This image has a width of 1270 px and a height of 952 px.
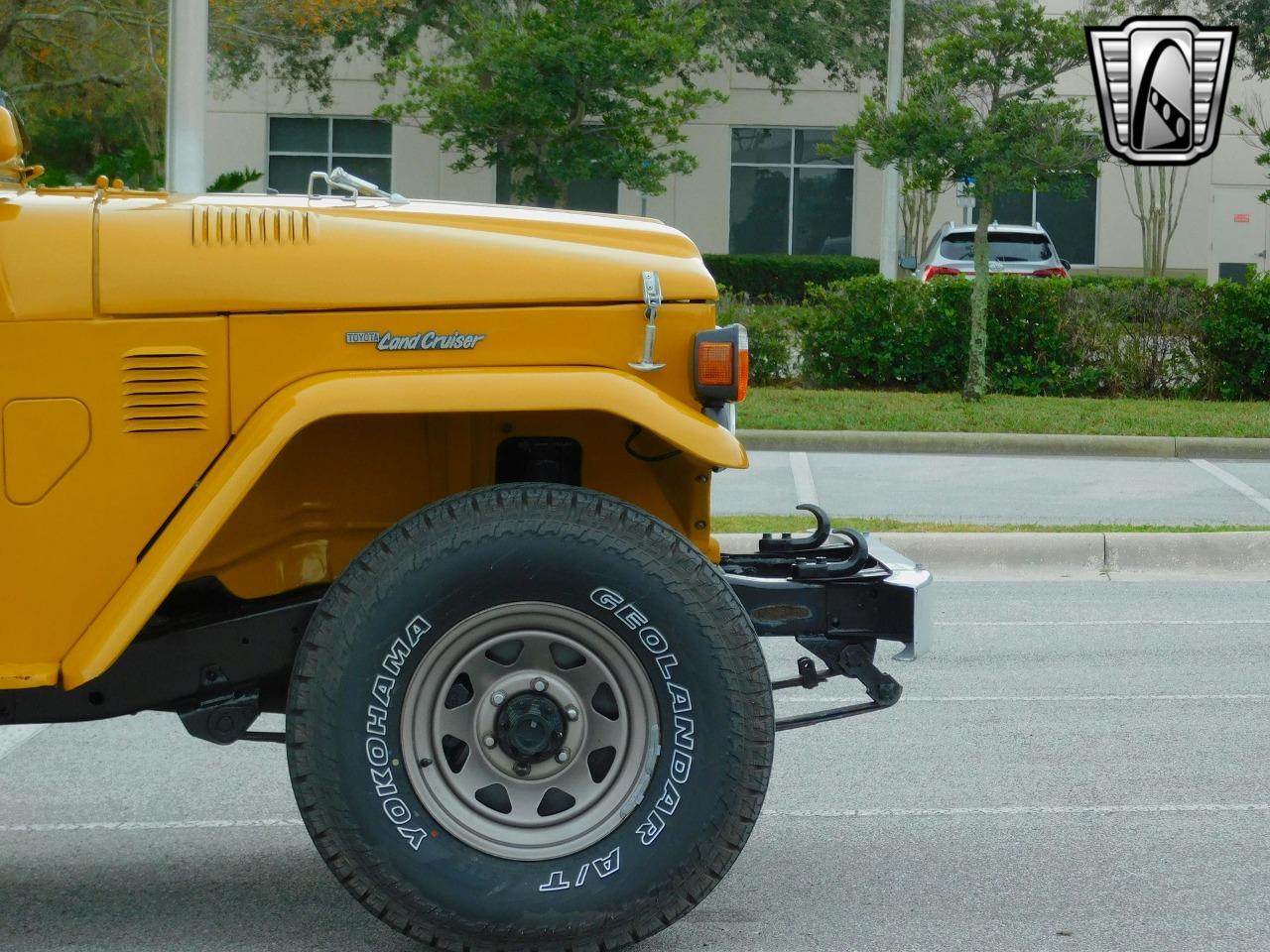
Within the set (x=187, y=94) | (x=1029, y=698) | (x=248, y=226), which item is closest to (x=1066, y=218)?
(x=187, y=94)

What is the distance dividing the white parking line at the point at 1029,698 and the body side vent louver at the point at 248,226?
3484 mm

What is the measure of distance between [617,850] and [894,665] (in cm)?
384

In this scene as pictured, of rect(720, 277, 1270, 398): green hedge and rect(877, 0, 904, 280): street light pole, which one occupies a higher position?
rect(877, 0, 904, 280): street light pole

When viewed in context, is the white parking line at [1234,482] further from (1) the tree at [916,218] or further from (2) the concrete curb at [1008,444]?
(1) the tree at [916,218]

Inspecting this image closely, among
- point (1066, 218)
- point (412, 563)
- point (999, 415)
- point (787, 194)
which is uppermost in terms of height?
point (787, 194)

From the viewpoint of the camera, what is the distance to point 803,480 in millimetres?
12820

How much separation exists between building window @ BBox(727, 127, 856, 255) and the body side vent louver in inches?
1253

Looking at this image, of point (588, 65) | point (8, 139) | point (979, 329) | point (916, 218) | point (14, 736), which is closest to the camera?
point (8, 139)

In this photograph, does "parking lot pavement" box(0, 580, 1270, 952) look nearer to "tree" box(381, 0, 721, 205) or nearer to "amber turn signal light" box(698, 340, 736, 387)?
"amber turn signal light" box(698, 340, 736, 387)

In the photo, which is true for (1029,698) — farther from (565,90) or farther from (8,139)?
(565,90)

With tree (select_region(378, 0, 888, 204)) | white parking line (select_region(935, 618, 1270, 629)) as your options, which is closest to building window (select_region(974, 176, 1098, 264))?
tree (select_region(378, 0, 888, 204))

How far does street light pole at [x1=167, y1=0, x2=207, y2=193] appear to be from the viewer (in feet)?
34.2

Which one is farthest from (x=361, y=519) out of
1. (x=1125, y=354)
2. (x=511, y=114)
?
(x=511, y=114)

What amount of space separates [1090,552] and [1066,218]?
87.9 feet
